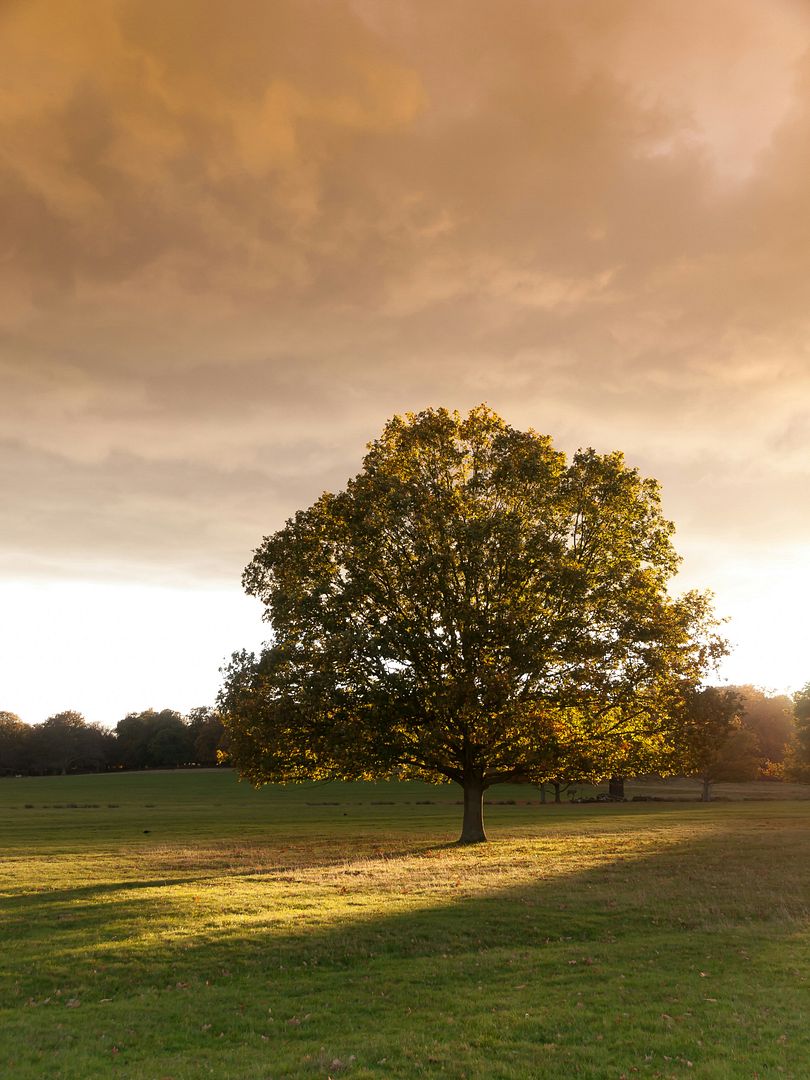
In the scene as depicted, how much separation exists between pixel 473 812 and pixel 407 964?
23.3 metres

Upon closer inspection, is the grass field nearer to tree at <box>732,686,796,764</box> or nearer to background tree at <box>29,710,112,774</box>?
tree at <box>732,686,796,764</box>

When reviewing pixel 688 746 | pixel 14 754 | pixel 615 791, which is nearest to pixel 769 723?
pixel 615 791

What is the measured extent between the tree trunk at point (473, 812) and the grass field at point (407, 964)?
12.5ft

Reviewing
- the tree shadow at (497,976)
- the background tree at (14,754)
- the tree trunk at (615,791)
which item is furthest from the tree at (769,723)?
the background tree at (14,754)

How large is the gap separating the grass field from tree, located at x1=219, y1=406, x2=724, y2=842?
4.88 meters

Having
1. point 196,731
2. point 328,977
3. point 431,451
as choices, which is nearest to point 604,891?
point 328,977

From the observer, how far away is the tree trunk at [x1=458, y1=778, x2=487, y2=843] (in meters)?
39.2

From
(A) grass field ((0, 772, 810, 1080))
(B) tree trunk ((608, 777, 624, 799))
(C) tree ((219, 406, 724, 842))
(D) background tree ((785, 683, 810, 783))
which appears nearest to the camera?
(A) grass field ((0, 772, 810, 1080))

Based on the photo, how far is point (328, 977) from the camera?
16234 millimetres

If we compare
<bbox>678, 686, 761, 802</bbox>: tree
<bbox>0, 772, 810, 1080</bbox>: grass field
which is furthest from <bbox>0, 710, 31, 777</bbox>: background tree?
<bbox>678, 686, 761, 802</bbox>: tree

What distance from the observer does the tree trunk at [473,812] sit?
39188 millimetres

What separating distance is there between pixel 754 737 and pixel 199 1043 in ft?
323

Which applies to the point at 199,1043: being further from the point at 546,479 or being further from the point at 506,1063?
the point at 546,479

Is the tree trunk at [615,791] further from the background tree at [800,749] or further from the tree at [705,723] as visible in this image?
the tree at [705,723]
